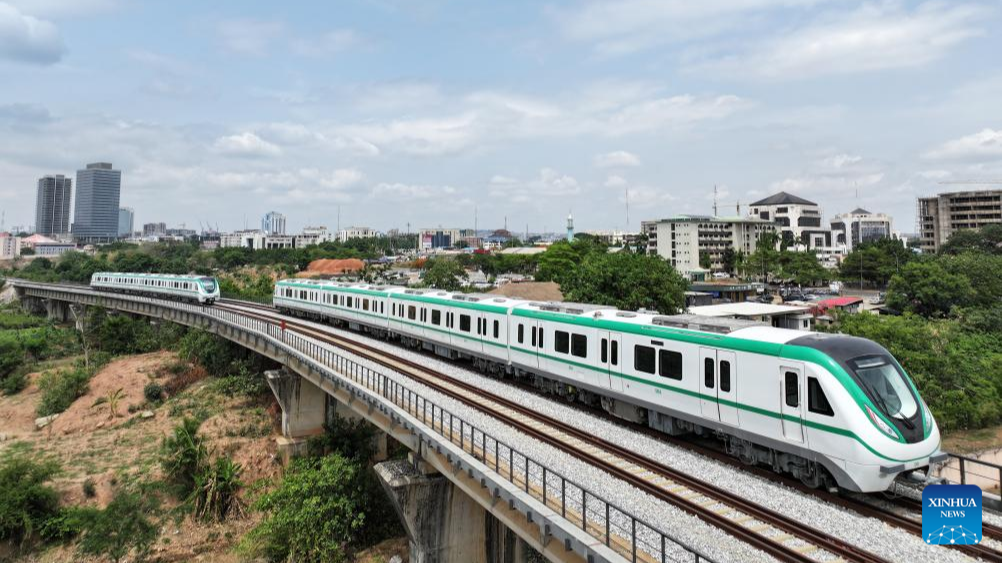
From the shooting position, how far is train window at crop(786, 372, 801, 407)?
38.0 feet

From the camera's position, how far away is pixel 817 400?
1120cm

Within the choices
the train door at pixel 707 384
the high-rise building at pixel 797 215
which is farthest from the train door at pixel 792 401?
the high-rise building at pixel 797 215

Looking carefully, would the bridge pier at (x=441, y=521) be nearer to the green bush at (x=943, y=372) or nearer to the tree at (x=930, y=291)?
the green bush at (x=943, y=372)

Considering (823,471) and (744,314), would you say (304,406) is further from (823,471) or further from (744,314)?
(744,314)

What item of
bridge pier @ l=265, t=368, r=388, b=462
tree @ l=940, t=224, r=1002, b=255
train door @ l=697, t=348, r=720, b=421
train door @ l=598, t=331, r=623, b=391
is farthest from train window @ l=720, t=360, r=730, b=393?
tree @ l=940, t=224, r=1002, b=255

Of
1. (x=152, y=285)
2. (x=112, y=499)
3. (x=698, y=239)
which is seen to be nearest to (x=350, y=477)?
(x=112, y=499)

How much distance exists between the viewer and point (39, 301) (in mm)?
86375

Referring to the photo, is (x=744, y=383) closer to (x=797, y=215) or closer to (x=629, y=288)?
(x=629, y=288)

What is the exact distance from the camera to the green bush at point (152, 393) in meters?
41.2

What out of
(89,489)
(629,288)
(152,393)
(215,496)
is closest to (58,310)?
(152,393)

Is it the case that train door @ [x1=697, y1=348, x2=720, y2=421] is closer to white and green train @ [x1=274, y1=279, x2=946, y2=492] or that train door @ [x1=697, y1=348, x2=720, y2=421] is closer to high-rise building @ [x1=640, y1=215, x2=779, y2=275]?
white and green train @ [x1=274, y1=279, x2=946, y2=492]

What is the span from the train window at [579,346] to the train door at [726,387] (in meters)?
5.14

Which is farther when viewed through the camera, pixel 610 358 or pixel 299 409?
pixel 299 409

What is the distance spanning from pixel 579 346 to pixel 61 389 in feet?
140
